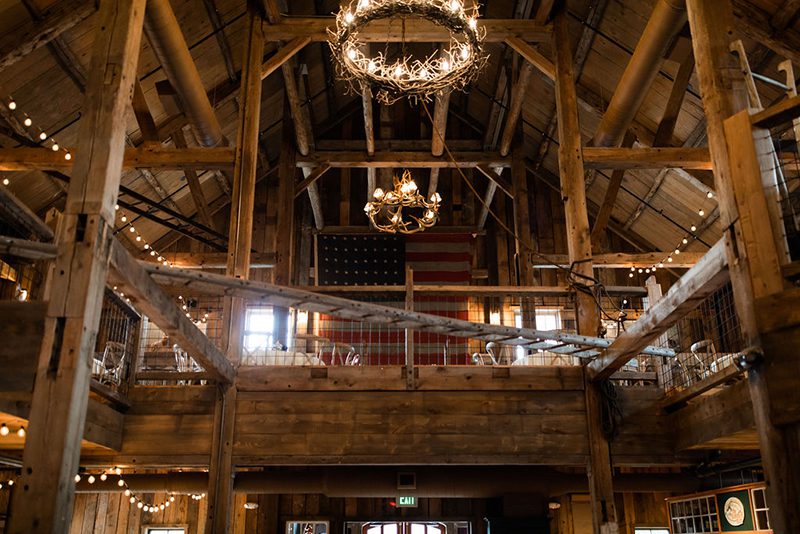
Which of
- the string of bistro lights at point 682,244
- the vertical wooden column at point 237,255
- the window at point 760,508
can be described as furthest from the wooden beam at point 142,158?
the window at point 760,508

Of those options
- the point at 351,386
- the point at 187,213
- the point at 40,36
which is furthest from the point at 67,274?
the point at 187,213

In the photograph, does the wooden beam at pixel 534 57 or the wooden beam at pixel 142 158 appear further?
the wooden beam at pixel 534 57

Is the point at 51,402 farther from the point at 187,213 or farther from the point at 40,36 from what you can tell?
the point at 187,213

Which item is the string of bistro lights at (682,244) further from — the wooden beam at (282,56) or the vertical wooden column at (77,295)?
the vertical wooden column at (77,295)

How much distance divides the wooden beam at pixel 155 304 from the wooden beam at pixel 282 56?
4045 millimetres

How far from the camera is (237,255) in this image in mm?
8070

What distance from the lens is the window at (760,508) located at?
9.74 m

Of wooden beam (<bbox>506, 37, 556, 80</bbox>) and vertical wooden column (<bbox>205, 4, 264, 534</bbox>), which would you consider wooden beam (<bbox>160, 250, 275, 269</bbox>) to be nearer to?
vertical wooden column (<bbox>205, 4, 264, 534</bbox>)

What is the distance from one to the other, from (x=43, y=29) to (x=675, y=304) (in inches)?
289

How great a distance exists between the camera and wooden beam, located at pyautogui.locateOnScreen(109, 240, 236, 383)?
15.4 ft

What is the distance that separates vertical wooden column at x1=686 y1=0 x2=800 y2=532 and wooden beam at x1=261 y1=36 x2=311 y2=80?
17.9 ft

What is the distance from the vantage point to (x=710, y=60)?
5262mm

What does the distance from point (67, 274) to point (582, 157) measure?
6072mm

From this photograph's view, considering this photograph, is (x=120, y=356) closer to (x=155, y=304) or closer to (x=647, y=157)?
(x=155, y=304)
